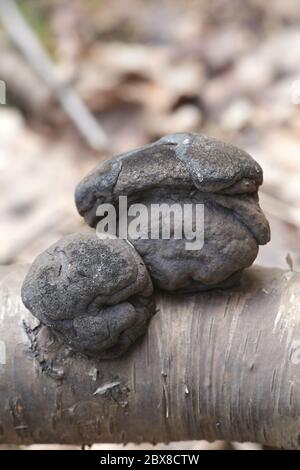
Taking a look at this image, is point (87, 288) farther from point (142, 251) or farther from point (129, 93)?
point (129, 93)

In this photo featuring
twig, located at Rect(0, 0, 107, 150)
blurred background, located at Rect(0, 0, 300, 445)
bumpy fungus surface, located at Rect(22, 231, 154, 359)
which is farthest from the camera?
twig, located at Rect(0, 0, 107, 150)

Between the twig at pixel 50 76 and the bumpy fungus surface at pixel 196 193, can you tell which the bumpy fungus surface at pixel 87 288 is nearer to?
the bumpy fungus surface at pixel 196 193

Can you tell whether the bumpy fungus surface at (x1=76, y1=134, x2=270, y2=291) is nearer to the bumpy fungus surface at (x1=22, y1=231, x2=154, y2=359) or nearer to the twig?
the bumpy fungus surface at (x1=22, y1=231, x2=154, y2=359)

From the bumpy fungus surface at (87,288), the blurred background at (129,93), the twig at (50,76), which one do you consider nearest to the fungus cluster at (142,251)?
the bumpy fungus surface at (87,288)

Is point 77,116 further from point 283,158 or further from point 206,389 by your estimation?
point 206,389

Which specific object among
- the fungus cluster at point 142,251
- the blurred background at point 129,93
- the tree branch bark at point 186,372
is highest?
the blurred background at point 129,93

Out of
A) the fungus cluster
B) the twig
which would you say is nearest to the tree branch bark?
the fungus cluster
